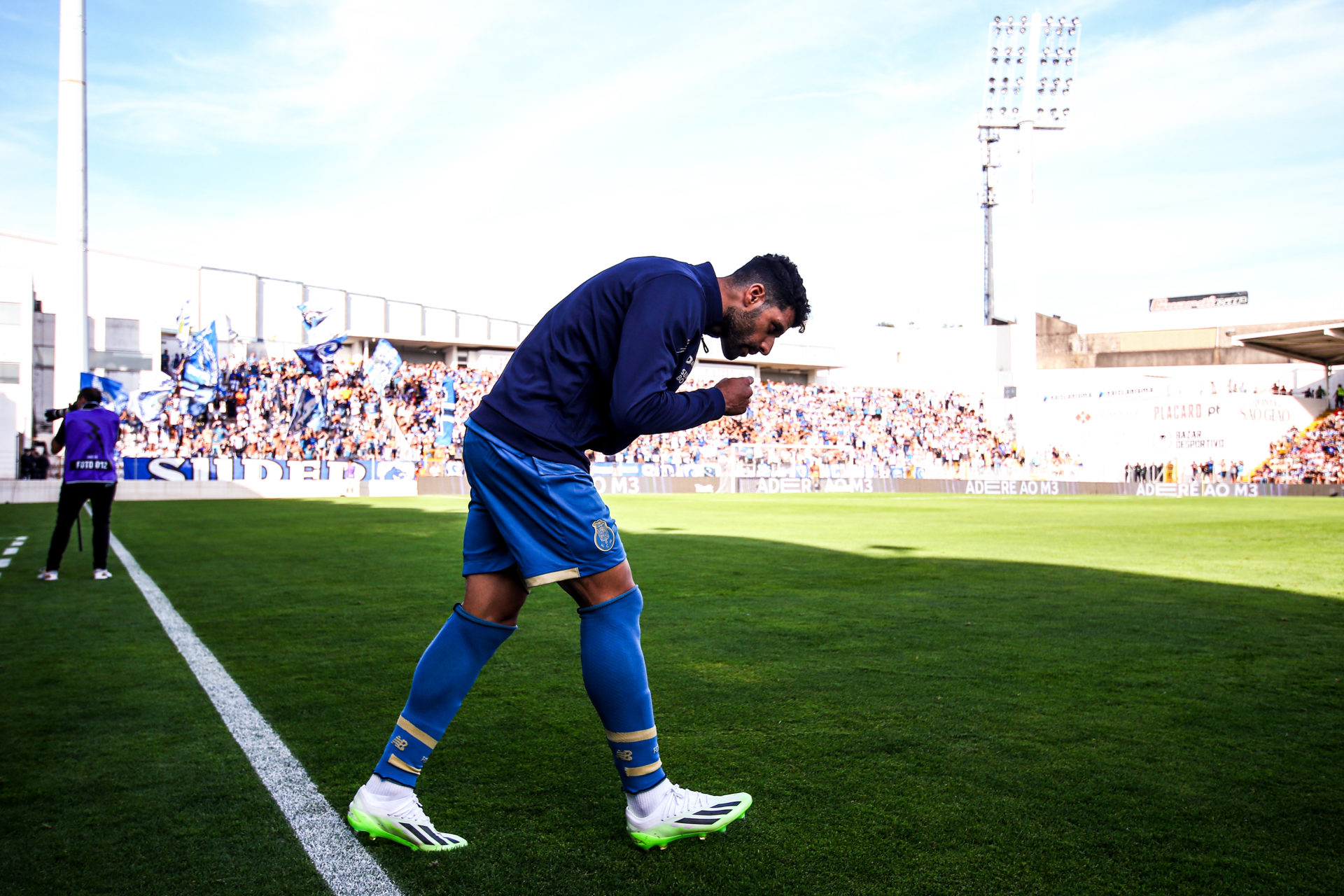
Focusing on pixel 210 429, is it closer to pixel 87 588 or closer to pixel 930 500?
pixel 930 500

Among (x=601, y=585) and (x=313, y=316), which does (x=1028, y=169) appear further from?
(x=601, y=585)

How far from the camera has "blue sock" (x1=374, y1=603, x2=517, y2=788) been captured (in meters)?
2.76

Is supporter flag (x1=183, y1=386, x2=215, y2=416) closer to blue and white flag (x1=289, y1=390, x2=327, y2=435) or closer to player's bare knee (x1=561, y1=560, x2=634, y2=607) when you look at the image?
blue and white flag (x1=289, y1=390, x2=327, y2=435)

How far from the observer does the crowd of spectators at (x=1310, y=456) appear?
1590 inches

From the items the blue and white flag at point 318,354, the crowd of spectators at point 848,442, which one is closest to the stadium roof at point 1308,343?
the crowd of spectators at point 848,442

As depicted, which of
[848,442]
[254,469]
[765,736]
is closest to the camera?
[765,736]

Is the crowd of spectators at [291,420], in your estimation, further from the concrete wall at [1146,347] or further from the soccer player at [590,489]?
the concrete wall at [1146,347]

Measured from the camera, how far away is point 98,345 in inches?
1601

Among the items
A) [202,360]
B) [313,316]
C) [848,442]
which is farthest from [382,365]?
[848,442]

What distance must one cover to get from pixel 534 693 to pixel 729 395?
2.14 meters

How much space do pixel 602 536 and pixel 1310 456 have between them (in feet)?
163

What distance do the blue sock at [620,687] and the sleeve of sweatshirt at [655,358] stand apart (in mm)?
558

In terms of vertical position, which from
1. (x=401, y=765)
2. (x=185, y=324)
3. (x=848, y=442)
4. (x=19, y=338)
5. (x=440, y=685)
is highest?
(x=185, y=324)

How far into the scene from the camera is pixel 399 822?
2631mm
